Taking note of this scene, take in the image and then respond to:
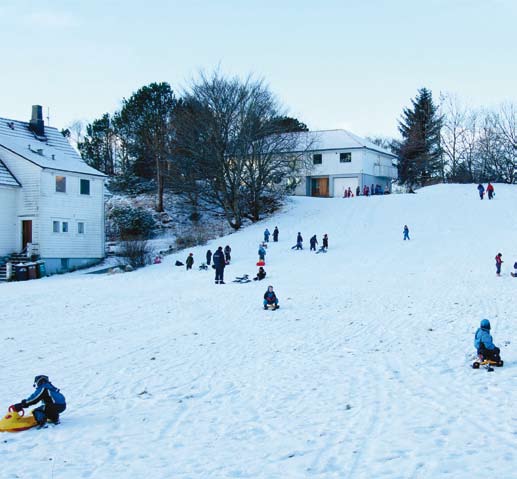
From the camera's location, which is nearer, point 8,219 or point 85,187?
point 8,219

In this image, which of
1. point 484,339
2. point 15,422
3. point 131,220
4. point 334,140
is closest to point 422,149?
point 334,140

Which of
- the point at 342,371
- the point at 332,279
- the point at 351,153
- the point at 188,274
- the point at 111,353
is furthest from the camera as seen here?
the point at 351,153

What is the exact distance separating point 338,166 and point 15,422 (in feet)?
198

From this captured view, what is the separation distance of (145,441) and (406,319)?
37.2 feet

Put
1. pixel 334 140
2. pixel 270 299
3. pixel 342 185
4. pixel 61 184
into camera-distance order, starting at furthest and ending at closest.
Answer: pixel 334 140, pixel 342 185, pixel 61 184, pixel 270 299

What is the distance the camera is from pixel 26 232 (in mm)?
38312

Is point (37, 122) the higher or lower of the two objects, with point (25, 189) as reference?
higher

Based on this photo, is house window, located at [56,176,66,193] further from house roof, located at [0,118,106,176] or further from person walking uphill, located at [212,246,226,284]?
person walking uphill, located at [212,246,226,284]

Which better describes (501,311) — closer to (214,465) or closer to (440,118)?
(214,465)

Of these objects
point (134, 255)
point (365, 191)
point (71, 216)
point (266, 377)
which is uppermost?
point (365, 191)

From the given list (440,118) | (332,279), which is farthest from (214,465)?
(440,118)

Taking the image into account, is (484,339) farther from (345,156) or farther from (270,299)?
(345,156)

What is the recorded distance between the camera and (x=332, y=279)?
92.4 ft

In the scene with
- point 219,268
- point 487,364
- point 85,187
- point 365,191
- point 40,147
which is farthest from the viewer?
point 365,191
